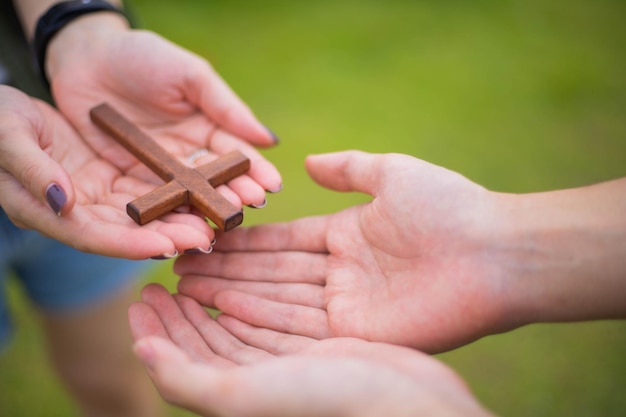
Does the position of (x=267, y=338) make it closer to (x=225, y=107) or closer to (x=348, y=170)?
(x=348, y=170)

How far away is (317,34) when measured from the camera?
738 cm

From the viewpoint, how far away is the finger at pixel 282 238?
101 inches

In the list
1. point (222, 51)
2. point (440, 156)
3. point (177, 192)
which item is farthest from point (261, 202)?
point (222, 51)

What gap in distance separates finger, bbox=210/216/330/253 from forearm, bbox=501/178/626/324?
0.86m

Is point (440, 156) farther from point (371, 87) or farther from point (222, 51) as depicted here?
point (222, 51)

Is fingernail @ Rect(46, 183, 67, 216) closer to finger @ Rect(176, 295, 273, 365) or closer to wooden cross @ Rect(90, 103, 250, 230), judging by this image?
wooden cross @ Rect(90, 103, 250, 230)

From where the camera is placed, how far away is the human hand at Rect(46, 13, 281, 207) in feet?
9.55

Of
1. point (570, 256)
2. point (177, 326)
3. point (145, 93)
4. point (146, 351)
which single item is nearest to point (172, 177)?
point (145, 93)

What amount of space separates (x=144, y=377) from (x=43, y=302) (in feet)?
2.61

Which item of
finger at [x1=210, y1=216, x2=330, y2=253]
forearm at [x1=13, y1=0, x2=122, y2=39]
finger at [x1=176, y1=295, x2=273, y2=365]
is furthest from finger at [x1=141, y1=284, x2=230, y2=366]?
forearm at [x1=13, y1=0, x2=122, y2=39]

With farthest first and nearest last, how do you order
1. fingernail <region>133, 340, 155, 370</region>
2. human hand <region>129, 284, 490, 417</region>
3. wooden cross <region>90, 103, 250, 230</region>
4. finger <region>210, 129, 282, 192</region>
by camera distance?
1. finger <region>210, 129, 282, 192</region>
2. wooden cross <region>90, 103, 250, 230</region>
3. fingernail <region>133, 340, 155, 370</region>
4. human hand <region>129, 284, 490, 417</region>

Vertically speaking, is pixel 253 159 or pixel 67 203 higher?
pixel 253 159

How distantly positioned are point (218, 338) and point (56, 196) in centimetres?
85

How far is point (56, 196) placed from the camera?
209 centimetres
